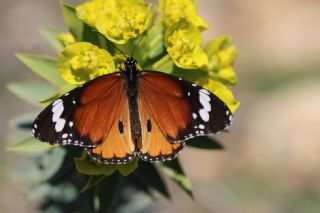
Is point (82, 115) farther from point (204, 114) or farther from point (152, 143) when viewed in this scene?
point (204, 114)

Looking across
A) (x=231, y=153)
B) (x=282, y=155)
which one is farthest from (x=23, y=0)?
(x=282, y=155)

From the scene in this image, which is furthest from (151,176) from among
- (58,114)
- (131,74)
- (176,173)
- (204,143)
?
(58,114)

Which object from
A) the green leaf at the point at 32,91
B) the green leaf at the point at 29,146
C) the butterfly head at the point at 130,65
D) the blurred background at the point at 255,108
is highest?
the butterfly head at the point at 130,65

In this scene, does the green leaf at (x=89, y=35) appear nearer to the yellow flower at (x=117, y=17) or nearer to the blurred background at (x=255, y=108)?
the yellow flower at (x=117, y=17)

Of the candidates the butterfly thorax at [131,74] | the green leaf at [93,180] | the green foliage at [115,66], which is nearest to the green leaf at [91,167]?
the green foliage at [115,66]

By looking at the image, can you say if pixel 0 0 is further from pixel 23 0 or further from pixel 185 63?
pixel 185 63
